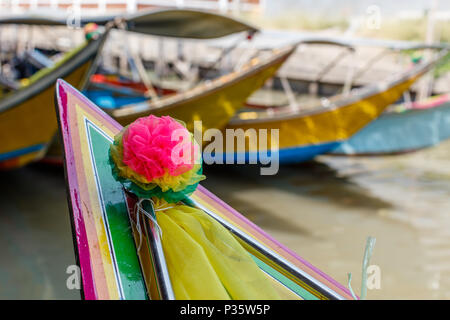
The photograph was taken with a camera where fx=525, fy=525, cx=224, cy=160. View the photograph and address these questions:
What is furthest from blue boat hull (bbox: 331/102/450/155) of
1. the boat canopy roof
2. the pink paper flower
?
the pink paper flower

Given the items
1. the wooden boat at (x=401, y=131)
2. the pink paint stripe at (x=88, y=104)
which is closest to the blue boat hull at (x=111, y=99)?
the wooden boat at (x=401, y=131)

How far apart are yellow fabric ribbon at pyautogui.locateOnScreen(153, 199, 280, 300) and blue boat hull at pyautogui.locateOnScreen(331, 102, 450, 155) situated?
15.3 feet

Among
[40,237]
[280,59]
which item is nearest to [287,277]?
[40,237]

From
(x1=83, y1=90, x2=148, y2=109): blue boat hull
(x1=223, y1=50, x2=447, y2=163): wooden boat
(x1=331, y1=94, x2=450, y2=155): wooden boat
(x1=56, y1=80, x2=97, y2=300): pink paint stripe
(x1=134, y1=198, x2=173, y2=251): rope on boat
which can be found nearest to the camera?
(x1=56, y1=80, x2=97, y2=300): pink paint stripe

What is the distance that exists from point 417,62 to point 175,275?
5.13 m

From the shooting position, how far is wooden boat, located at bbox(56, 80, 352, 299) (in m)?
1.38

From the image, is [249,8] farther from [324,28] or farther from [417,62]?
[417,62]

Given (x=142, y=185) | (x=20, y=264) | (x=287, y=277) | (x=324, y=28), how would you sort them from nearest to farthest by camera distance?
(x=142, y=185) → (x=287, y=277) → (x=20, y=264) → (x=324, y=28)

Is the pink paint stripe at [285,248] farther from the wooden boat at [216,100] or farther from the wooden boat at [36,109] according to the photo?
the wooden boat at [216,100]

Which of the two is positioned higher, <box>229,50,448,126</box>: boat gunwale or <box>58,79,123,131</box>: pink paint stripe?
<box>58,79,123,131</box>: pink paint stripe

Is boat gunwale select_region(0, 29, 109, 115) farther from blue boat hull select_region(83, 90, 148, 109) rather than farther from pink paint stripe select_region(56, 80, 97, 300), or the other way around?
blue boat hull select_region(83, 90, 148, 109)

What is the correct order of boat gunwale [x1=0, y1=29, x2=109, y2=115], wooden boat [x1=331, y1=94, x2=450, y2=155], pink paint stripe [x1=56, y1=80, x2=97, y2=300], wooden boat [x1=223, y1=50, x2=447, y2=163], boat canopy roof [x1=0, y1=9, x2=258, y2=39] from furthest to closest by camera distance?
wooden boat [x1=331, y1=94, x2=450, y2=155], wooden boat [x1=223, y1=50, x2=447, y2=163], boat canopy roof [x1=0, y1=9, x2=258, y2=39], boat gunwale [x1=0, y1=29, x2=109, y2=115], pink paint stripe [x1=56, y1=80, x2=97, y2=300]

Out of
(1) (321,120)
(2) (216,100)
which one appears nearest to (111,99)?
(2) (216,100)
